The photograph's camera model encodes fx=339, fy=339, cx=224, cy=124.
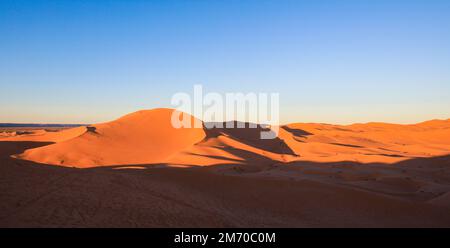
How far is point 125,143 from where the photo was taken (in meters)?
21.1

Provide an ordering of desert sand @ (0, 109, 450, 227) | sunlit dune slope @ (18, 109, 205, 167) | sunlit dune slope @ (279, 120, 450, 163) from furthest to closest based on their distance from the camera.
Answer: sunlit dune slope @ (279, 120, 450, 163)
sunlit dune slope @ (18, 109, 205, 167)
desert sand @ (0, 109, 450, 227)

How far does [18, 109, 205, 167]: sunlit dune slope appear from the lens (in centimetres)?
1731

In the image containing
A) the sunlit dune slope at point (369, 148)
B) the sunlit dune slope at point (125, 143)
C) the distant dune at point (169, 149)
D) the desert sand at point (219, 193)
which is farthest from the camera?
the sunlit dune slope at point (369, 148)

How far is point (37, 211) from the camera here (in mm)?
5523

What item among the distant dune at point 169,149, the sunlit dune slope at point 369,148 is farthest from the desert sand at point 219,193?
the sunlit dune slope at point 369,148

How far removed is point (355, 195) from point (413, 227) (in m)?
1.88

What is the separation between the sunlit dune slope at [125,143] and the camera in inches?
682

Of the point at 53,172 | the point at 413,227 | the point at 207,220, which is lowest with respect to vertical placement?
the point at 413,227

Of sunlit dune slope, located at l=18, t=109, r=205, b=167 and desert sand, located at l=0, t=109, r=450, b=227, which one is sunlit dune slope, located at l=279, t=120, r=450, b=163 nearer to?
desert sand, located at l=0, t=109, r=450, b=227

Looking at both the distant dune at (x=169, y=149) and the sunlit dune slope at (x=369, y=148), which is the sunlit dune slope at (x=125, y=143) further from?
the sunlit dune slope at (x=369, y=148)

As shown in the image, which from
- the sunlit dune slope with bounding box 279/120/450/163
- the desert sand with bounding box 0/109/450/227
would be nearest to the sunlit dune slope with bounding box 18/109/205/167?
the desert sand with bounding box 0/109/450/227

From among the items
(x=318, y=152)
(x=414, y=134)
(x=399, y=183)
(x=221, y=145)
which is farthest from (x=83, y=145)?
(x=414, y=134)

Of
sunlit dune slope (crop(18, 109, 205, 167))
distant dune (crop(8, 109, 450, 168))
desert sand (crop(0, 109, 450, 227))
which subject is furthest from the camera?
sunlit dune slope (crop(18, 109, 205, 167))
